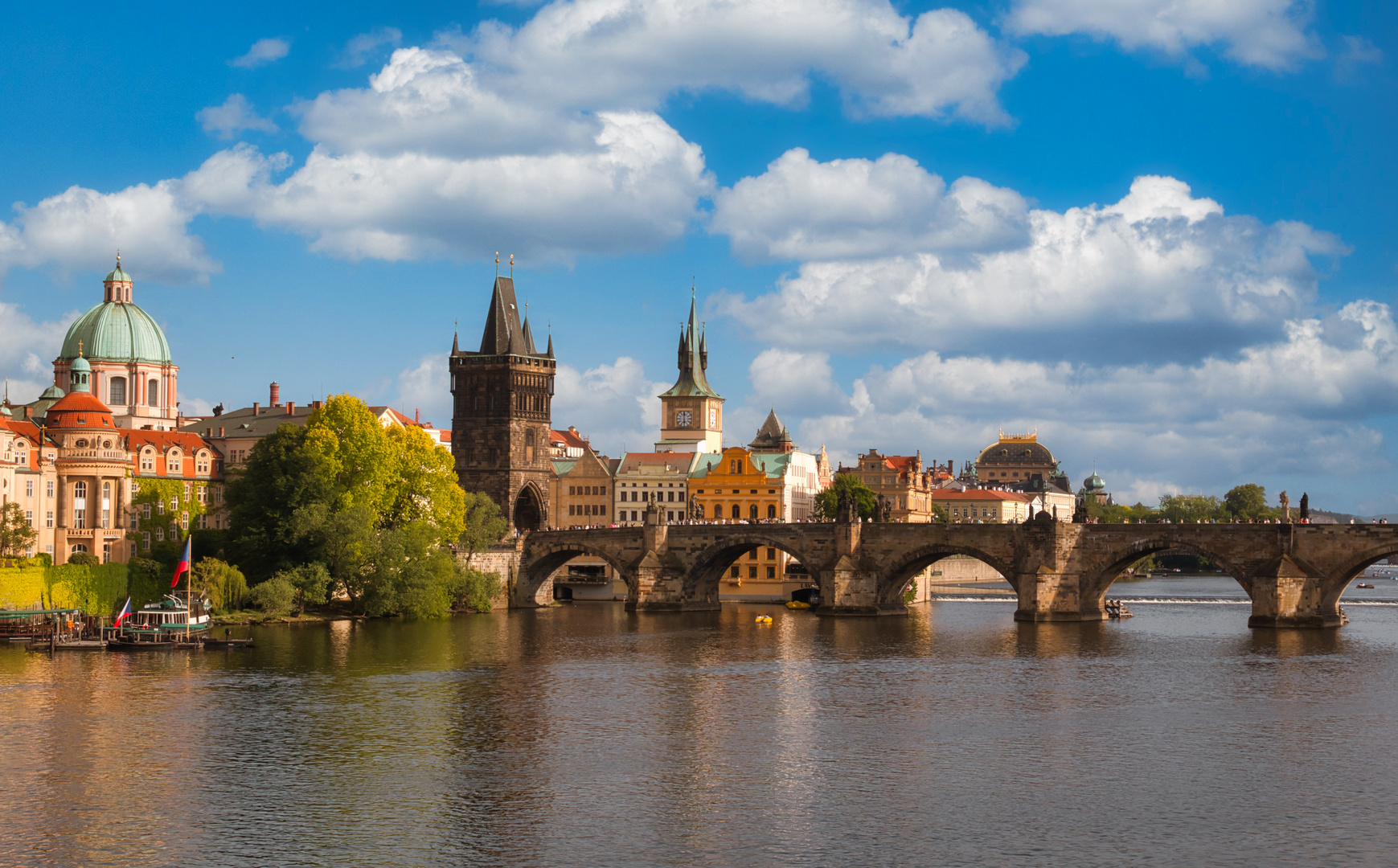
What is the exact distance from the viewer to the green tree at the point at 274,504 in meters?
97.8

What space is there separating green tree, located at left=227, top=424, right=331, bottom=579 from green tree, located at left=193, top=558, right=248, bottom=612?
12.2 feet

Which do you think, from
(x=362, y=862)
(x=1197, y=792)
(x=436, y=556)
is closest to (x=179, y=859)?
(x=362, y=862)

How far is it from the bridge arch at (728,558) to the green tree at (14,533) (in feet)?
149

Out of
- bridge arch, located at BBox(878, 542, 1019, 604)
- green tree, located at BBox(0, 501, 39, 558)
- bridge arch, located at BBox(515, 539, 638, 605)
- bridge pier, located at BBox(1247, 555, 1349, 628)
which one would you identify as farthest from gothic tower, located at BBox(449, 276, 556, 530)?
bridge pier, located at BBox(1247, 555, 1349, 628)

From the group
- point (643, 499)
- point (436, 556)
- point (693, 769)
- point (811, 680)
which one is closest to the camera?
point (693, 769)

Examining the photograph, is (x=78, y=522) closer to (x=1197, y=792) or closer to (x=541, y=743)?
(x=541, y=743)

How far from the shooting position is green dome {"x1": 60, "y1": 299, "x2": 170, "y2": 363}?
14462 cm

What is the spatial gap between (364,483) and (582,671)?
115 ft

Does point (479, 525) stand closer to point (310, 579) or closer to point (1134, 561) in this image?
A: point (310, 579)

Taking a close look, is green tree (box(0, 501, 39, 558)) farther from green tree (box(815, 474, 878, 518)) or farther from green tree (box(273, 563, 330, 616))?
green tree (box(815, 474, 878, 518))

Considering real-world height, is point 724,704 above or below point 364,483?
below

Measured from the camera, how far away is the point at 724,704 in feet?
207

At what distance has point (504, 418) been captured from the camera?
139m

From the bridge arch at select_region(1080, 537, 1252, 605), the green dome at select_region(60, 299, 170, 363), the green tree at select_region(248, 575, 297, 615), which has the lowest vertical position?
the green tree at select_region(248, 575, 297, 615)
